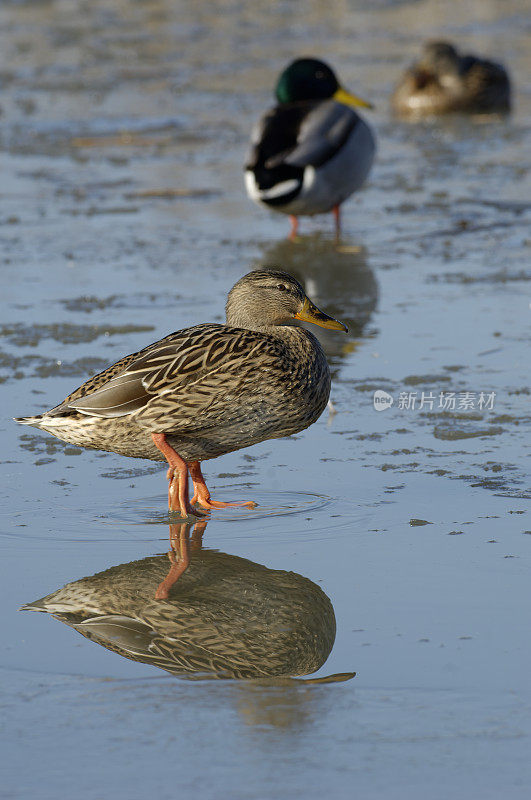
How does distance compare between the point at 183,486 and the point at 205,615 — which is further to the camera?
the point at 183,486

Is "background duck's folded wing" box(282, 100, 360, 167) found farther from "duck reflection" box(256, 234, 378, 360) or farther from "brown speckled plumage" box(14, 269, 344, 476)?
"brown speckled plumage" box(14, 269, 344, 476)

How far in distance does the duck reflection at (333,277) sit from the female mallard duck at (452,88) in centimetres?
478

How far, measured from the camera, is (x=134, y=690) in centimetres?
320

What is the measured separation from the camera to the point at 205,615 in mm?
3693

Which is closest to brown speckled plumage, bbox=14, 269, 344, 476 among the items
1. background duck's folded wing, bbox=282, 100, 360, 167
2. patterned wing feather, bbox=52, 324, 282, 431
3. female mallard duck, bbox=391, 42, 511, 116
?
patterned wing feather, bbox=52, 324, 282, 431

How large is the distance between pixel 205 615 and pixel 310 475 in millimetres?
1201

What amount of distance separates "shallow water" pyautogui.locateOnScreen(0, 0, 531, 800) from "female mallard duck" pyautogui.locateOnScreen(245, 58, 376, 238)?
1.08ft

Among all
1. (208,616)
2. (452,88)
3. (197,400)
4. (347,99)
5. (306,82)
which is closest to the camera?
(208,616)

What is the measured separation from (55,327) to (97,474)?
202cm

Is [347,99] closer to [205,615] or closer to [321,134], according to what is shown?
[321,134]

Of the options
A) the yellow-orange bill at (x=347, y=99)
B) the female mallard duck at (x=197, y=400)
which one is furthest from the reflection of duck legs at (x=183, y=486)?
the yellow-orange bill at (x=347, y=99)

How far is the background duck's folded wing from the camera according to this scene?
8.68m

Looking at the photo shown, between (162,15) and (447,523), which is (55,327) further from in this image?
(162,15)

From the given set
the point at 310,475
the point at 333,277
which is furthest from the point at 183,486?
the point at 333,277
